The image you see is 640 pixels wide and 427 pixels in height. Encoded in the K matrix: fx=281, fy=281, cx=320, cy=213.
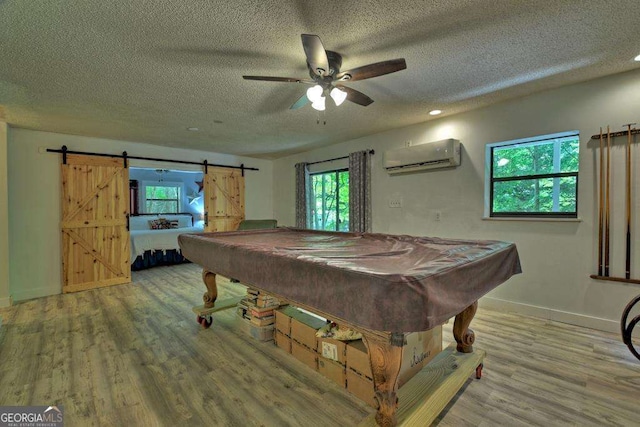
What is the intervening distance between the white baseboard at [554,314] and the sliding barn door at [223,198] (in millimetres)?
4800

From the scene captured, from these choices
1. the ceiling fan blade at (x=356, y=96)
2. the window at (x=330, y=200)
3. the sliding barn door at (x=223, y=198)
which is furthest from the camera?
the sliding barn door at (x=223, y=198)

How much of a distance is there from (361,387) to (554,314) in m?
2.43

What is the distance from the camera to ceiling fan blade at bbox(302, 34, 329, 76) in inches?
61.6

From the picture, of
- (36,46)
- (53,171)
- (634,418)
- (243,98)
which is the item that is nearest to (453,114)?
(243,98)

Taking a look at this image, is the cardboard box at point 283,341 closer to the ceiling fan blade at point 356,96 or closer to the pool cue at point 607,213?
the ceiling fan blade at point 356,96

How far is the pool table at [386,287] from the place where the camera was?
1.07 meters

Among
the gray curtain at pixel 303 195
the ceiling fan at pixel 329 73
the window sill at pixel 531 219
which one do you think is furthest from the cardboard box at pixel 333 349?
the gray curtain at pixel 303 195

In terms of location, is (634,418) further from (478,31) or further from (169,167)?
(169,167)

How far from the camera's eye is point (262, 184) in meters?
6.57

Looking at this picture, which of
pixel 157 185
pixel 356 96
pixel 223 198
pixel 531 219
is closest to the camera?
pixel 356 96

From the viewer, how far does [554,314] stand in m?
2.89

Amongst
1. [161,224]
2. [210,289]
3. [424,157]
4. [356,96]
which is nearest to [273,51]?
[356,96]

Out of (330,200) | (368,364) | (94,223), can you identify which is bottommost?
(368,364)

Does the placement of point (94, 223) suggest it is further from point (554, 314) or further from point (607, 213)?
point (607, 213)
